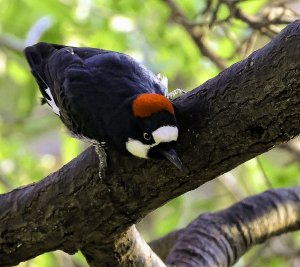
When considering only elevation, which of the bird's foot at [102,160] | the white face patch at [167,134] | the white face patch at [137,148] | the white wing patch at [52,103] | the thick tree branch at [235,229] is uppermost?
the white wing patch at [52,103]

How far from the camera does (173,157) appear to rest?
4.01 feet

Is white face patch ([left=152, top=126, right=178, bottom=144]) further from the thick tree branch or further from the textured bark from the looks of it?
the thick tree branch

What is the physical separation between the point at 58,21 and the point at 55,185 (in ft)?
3.28

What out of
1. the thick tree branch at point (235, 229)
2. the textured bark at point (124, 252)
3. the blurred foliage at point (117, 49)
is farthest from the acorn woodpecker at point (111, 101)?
the blurred foliage at point (117, 49)

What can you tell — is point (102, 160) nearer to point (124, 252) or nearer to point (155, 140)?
point (155, 140)

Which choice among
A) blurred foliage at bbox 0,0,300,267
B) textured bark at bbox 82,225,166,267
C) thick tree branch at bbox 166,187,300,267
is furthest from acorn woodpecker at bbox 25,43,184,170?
blurred foliage at bbox 0,0,300,267

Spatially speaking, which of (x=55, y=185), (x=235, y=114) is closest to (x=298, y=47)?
(x=235, y=114)

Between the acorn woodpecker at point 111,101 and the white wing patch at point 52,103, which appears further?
the white wing patch at point 52,103

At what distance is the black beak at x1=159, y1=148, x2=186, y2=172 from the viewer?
122cm

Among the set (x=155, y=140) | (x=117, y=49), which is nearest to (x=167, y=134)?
(x=155, y=140)

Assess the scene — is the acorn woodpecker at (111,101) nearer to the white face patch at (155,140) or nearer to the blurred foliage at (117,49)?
the white face patch at (155,140)

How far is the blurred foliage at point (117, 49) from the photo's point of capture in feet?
7.73

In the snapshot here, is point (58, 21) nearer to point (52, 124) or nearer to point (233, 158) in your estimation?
point (52, 124)

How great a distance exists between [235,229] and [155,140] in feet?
2.13
